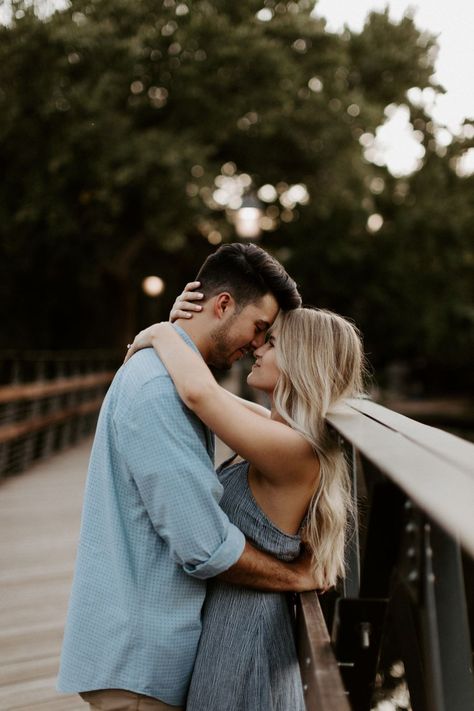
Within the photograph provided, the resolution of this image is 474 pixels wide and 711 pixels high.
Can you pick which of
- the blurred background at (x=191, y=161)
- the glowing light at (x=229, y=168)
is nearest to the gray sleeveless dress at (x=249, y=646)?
the blurred background at (x=191, y=161)

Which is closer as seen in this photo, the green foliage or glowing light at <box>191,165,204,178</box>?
the green foliage

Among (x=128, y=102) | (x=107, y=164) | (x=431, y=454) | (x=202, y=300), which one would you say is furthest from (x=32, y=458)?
(x=431, y=454)

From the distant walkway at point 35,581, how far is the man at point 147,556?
1591 mm

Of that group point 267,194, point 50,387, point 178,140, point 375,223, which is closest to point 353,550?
point 50,387

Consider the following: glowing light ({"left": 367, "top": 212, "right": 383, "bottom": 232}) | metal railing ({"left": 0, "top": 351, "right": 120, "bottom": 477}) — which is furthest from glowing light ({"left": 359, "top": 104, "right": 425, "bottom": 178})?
metal railing ({"left": 0, "top": 351, "right": 120, "bottom": 477})

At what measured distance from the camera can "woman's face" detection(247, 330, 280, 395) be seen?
7.21 ft

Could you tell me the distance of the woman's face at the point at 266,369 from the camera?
220 cm

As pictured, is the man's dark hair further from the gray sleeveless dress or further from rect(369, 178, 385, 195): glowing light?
rect(369, 178, 385, 195): glowing light

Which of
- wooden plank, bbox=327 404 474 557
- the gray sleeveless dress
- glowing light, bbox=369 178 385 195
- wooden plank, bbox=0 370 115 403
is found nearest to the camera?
wooden plank, bbox=327 404 474 557

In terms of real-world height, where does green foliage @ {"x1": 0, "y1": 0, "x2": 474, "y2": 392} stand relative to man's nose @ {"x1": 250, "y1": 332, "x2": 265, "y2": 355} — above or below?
above

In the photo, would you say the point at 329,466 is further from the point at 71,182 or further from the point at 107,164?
the point at 71,182

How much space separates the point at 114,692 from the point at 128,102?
43.2 feet

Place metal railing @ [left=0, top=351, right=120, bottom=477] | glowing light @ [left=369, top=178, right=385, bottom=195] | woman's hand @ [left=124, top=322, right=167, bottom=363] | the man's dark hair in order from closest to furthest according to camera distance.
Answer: woman's hand @ [left=124, top=322, right=167, bottom=363] → the man's dark hair → metal railing @ [left=0, top=351, right=120, bottom=477] → glowing light @ [left=369, top=178, right=385, bottom=195]

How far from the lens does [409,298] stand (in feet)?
67.6
